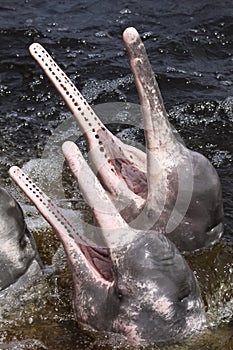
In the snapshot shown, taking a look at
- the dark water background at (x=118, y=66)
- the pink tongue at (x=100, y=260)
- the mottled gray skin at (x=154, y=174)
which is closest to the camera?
the pink tongue at (x=100, y=260)

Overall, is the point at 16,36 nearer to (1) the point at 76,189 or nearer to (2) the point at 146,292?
(1) the point at 76,189

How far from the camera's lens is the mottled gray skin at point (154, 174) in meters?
5.12

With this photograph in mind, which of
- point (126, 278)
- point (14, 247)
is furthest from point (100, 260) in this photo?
point (14, 247)

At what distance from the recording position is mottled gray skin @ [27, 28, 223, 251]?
5.12 metres

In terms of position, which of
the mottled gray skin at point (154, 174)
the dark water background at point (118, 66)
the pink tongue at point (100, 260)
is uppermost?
the mottled gray skin at point (154, 174)

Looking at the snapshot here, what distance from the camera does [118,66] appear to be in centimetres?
826

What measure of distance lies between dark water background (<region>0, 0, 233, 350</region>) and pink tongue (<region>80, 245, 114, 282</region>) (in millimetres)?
666

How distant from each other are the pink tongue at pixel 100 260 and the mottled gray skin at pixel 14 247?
37 cm

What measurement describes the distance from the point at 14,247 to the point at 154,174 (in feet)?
2.92

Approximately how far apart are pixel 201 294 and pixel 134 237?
70 centimetres

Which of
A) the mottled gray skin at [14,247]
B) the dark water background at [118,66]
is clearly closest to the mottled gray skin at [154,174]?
the dark water background at [118,66]

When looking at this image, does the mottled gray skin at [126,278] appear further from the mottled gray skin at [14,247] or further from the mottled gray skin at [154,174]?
the mottled gray skin at [154,174]

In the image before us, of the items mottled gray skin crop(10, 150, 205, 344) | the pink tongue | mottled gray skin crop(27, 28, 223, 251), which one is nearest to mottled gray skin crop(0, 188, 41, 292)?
mottled gray skin crop(10, 150, 205, 344)

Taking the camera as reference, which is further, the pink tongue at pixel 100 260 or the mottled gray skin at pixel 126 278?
the pink tongue at pixel 100 260
